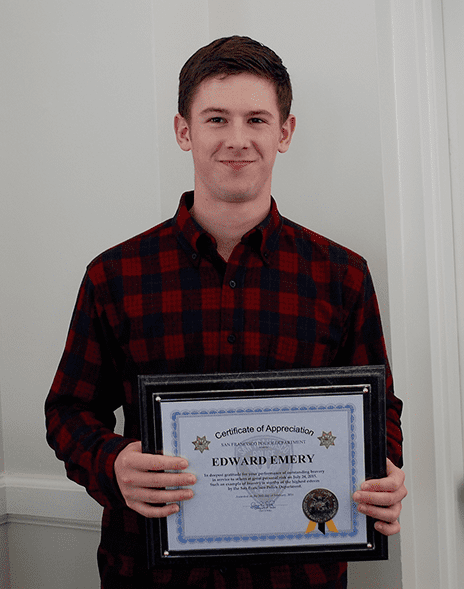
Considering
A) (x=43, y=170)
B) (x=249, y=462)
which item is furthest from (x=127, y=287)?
(x=43, y=170)

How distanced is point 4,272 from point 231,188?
811mm

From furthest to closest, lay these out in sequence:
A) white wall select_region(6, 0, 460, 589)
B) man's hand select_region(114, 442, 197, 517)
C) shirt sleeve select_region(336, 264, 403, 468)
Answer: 1. white wall select_region(6, 0, 460, 589)
2. shirt sleeve select_region(336, 264, 403, 468)
3. man's hand select_region(114, 442, 197, 517)

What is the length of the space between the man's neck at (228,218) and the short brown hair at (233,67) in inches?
5.8

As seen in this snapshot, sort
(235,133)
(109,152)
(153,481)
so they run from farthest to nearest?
(109,152) < (235,133) < (153,481)

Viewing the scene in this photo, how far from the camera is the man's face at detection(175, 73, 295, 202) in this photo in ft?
3.29

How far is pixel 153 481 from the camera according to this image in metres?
0.89

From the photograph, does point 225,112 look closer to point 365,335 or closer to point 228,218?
point 228,218

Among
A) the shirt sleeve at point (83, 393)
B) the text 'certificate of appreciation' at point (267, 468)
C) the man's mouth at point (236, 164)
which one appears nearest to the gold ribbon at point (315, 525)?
the text 'certificate of appreciation' at point (267, 468)

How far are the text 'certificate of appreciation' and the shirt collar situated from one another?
0.94 feet

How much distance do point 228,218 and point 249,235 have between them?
46 mm

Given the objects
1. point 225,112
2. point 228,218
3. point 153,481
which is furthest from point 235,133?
point 153,481

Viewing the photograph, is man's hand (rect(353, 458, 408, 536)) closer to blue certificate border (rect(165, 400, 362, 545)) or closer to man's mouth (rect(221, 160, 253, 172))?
blue certificate border (rect(165, 400, 362, 545))

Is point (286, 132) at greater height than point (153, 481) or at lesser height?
greater

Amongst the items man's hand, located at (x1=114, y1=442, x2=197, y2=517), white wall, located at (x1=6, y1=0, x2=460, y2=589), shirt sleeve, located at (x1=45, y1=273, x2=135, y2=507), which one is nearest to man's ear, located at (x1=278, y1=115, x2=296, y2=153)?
white wall, located at (x1=6, y1=0, x2=460, y2=589)
